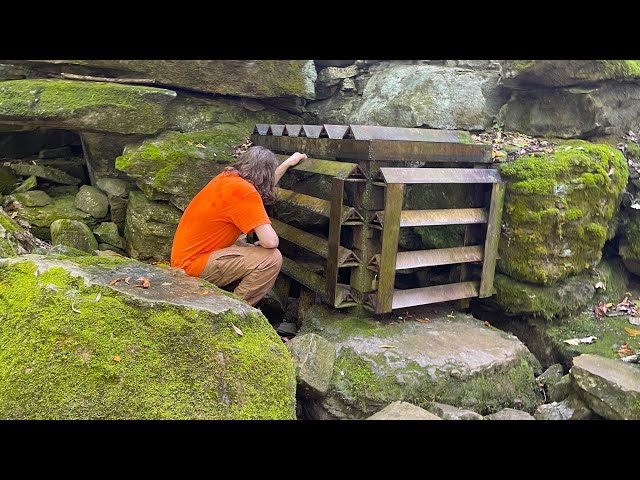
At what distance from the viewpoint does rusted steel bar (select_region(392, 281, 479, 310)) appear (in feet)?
17.6

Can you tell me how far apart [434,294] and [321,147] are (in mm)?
2171

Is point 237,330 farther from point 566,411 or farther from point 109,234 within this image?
point 109,234

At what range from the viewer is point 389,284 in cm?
516

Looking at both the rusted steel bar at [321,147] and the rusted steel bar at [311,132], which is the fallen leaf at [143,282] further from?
the rusted steel bar at [311,132]

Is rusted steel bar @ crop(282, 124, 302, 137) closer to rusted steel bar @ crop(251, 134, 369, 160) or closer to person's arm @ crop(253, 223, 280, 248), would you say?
rusted steel bar @ crop(251, 134, 369, 160)

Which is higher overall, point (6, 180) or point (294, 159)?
point (294, 159)

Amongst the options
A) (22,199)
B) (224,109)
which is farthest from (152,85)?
(22,199)

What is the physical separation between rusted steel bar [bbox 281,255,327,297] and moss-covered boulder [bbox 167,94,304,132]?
2.73m

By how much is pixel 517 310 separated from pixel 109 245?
569cm

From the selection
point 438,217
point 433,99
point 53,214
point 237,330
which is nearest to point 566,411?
point 438,217

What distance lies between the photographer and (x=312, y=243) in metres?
5.84

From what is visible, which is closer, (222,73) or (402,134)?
(402,134)

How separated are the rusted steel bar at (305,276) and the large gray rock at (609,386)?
2689 millimetres

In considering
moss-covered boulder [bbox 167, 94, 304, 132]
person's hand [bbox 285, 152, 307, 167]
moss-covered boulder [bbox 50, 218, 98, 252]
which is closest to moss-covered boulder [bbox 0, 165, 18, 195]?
moss-covered boulder [bbox 50, 218, 98, 252]
